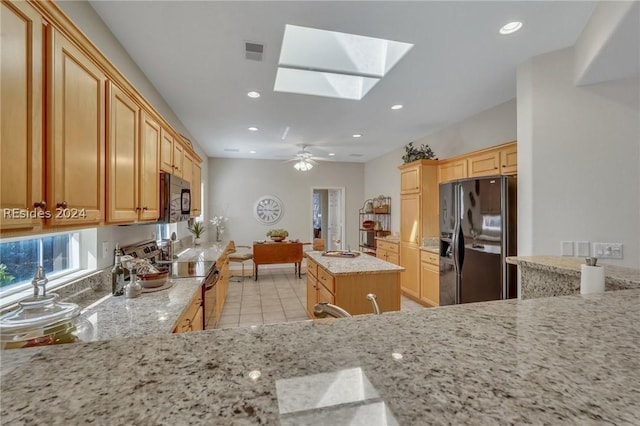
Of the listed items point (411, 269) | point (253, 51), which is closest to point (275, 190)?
point (411, 269)

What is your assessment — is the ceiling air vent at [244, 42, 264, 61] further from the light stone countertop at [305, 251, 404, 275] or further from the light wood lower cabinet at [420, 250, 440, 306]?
the light wood lower cabinet at [420, 250, 440, 306]

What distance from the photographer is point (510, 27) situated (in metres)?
2.11

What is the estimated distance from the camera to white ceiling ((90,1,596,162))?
1.92m

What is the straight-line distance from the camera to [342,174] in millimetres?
7766

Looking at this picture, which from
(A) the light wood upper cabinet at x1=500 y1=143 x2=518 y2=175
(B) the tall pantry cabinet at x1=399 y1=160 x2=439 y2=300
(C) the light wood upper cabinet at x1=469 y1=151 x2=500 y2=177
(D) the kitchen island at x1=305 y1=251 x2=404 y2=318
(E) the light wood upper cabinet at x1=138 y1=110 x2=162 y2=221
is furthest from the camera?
(B) the tall pantry cabinet at x1=399 y1=160 x2=439 y2=300

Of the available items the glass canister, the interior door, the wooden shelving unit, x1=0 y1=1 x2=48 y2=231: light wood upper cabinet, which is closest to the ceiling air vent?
x1=0 y1=1 x2=48 y2=231: light wood upper cabinet

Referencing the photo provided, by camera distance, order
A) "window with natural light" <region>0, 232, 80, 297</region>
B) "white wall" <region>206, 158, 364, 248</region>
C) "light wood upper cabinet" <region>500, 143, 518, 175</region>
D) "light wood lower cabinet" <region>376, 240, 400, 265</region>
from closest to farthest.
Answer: "window with natural light" <region>0, 232, 80, 297</region> → "light wood upper cabinet" <region>500, 143, 518, 175</region> → "light wood lower cabinet" <region>376, 240, 400, 265</region> → "white wall" <region>206, 158, 364, 248</region>

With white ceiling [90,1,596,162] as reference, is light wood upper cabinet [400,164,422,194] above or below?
below

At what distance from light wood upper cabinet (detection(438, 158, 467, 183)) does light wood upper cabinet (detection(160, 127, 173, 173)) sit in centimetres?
356

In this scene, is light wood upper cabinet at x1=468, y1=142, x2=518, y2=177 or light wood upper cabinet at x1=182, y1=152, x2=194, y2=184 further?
light wood upper cabinet at x1=182, y1=152, x2=194, y2=184

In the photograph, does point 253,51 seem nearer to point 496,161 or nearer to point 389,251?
point 496,161

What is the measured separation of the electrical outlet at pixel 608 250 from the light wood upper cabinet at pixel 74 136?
3484mm

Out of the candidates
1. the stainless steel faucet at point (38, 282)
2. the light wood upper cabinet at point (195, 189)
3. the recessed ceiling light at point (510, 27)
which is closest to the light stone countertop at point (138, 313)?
the stainless steel faucet at point (38, 282)

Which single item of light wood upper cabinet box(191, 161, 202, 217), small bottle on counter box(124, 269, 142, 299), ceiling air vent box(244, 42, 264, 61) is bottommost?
small bottle on counter box(124, 269, 142, 299)
